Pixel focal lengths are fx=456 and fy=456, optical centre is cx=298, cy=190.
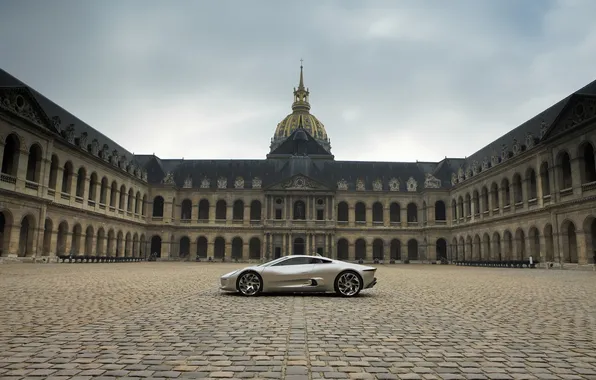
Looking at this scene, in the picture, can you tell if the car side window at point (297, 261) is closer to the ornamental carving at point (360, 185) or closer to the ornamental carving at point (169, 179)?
the ornamental carving at point (360, 185)

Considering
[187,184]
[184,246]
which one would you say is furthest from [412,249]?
[187,184]

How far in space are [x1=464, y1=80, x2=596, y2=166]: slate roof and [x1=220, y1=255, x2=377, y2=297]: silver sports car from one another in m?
29.0

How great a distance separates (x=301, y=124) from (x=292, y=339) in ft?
326

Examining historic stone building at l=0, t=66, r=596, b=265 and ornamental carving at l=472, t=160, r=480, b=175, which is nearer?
historic stone building at l=0, t=66, r=596, b=265

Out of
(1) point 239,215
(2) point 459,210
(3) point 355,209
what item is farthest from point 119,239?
→ (2) point 459,210

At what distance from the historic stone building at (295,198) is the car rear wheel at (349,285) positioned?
25400mm

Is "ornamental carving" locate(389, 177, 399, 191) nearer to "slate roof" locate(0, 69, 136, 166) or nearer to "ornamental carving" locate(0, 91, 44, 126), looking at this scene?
"slate roof" locate(0, 69, 136, 166)

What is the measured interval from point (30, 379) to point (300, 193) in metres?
57.0

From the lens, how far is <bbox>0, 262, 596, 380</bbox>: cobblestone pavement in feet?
16.4

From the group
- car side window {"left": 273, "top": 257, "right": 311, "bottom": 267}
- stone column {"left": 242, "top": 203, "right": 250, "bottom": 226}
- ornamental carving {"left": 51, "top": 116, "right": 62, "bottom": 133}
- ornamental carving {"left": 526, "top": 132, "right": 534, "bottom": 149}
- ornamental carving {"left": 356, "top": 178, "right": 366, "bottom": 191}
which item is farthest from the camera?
ornamental carving {"left": 356, "top": 178, "right": 366, "bottom": 191}

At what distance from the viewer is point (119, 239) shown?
50906 millimetres

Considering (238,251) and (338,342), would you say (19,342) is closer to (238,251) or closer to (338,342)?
(338,342)

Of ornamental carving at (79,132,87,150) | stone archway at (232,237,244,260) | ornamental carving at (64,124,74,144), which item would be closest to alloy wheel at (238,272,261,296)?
ornamental carving at (64,124,74,144)

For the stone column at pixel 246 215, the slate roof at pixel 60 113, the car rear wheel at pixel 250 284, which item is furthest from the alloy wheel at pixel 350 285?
the stone column at pixel 246 215
